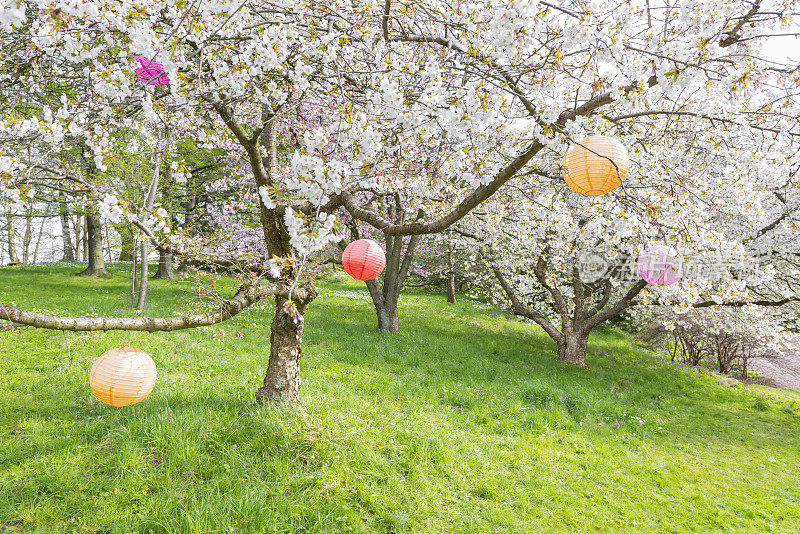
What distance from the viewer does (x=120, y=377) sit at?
377 centimetres

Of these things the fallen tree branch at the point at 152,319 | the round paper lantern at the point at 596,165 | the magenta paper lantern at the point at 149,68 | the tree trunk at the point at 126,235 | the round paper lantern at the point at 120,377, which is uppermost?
the magenta paper lantern at the point at 149,68

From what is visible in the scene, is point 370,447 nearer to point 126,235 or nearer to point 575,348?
point 575,348

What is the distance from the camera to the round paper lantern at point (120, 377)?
377 centimetres

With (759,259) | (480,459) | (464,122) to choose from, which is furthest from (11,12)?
(759,259)

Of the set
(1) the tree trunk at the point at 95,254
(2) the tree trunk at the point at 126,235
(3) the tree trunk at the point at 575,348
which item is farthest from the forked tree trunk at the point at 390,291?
(1) the tree trunk at the point at 95,254

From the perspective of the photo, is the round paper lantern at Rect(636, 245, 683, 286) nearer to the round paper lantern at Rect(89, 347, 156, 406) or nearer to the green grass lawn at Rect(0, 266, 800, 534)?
the green grass lawn at Rect(0, 266, 800, 534)

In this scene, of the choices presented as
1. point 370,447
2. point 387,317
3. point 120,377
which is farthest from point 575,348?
point 120,377

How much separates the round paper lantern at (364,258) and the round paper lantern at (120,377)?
2630mm

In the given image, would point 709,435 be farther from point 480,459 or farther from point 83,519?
point 83,519

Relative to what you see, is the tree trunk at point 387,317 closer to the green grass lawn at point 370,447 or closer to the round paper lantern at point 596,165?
the green grass lawn at point 370,447

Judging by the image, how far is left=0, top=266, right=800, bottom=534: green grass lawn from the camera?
3.72 meters

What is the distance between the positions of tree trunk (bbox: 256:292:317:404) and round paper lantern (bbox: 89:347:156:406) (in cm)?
144

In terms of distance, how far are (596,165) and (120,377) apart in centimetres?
461

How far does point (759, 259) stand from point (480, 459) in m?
8.26
